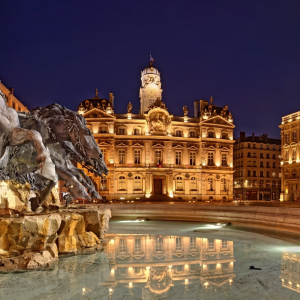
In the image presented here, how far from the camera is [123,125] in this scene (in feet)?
185

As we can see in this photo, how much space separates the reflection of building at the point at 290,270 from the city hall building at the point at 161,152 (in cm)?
4391

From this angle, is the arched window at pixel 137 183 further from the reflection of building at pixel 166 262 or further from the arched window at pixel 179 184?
the reflection of building at pixel 166 262

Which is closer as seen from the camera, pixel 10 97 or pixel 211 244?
pixel 211 244

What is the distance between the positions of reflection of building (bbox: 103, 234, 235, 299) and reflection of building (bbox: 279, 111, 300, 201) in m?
48.0

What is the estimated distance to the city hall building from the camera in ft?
179

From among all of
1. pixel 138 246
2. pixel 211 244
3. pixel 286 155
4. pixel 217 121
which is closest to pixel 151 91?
pixel 217 121

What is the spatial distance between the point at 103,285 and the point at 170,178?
48.7m

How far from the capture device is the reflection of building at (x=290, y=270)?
288 inches

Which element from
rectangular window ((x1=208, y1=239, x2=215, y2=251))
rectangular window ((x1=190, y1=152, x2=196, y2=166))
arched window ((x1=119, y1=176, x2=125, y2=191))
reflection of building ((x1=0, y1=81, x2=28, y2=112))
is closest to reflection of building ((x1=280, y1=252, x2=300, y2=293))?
rectangular window ((x1=208, y1=239, x2=215, y2=251))

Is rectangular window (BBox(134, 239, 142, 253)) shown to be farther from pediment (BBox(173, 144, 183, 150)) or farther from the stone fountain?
pediment (BBox(173, 144, 183, 150))

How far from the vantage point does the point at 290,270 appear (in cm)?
852

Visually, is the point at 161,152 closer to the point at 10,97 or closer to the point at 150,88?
the point at 150,88

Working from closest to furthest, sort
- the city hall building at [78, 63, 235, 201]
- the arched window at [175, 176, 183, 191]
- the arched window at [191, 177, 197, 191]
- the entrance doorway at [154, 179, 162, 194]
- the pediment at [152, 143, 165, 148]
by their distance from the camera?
the city hall building at [78, 63, 235, 201]
the entrance doorway at [154, 179, 162, 194]
the pediment at [152, 143, 165, 148]
the arched window at [175, 176, 183, 191]
the arched window at [191, 177, 197, 191]

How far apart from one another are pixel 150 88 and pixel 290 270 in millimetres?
Answer: 58208
